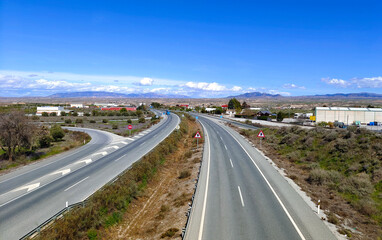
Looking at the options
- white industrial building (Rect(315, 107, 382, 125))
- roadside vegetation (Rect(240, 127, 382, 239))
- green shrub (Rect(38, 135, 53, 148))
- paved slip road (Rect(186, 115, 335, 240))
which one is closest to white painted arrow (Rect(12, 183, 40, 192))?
paved slip road (Rect(186, 115, 335, 240))

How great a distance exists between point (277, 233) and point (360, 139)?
58.0 ft

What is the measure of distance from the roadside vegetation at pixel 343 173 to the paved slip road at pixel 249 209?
1.23 meters

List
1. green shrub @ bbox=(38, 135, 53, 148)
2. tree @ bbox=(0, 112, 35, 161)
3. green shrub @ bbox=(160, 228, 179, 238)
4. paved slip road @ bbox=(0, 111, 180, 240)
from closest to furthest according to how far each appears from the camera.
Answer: green shrub @ bbox=(160, 228, 179, 238) → paved slip road @ bbox=(0, 111, 180, 240) → tree @ bbox=(0, 112, 35, 161) → green shrub @ bbox=(38, 135, 53, 148)

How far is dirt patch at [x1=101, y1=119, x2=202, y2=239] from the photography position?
1234 cm

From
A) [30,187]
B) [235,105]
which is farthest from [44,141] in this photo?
[235,105]

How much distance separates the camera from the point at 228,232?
34.4ft

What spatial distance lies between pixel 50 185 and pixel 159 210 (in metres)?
8.32

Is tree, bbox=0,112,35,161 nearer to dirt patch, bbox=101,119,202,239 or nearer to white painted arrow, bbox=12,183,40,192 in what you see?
white painted arrow, bbox=12,183,40,192

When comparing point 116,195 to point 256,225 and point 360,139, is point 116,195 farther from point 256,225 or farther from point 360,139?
point 360,139

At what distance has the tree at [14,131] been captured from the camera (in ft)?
87.4

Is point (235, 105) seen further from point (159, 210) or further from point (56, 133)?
point (159, 210)

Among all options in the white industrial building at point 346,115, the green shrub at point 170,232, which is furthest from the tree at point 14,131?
the white industrial building at point 346,115

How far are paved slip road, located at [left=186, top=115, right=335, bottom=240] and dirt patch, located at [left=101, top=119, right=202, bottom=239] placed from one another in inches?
34.1

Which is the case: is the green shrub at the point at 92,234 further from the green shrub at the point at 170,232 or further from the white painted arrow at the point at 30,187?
the white painted arrow at the point at 30,187
